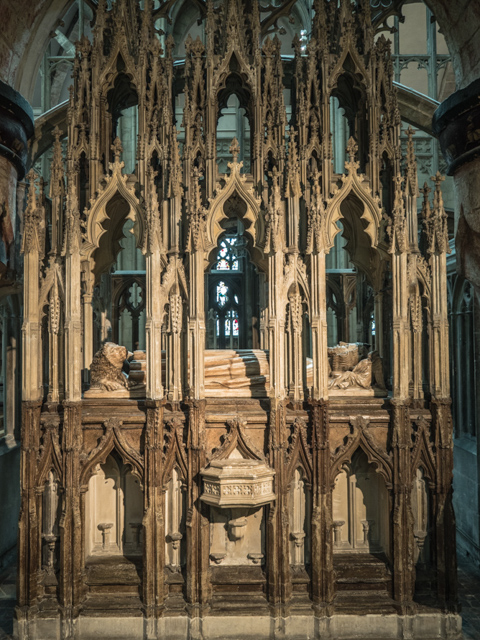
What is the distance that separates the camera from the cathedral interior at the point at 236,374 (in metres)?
7.27

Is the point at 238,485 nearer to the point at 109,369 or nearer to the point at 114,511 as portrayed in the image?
the point at 114,511

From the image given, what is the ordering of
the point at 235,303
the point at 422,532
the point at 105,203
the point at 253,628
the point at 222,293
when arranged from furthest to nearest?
the point at 222,293 → the point at 235,303 → the point at 422,532 → the point at 105,203 → the point at 253,628

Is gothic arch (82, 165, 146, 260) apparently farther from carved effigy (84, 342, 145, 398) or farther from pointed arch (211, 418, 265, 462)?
pointed arch (211, 418, 265, 462)

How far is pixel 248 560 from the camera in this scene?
25.1 feet

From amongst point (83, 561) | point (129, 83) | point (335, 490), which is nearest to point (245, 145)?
point (129, 83)

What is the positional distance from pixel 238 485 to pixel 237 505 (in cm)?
23

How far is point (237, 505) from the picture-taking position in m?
6.91

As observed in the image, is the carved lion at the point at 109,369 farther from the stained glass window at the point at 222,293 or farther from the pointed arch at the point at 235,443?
the stained glass window at the point at 222,293

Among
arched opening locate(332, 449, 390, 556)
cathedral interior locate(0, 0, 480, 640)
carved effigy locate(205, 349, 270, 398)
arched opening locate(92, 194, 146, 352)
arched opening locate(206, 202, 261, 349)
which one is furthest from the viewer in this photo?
arched opening locate(206, 202, 261, 349)

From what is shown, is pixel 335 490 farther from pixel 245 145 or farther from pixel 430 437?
pixel 245 145

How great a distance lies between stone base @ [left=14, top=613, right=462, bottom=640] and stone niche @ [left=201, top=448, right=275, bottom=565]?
75 cm

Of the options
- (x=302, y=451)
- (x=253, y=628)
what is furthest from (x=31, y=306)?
(x=253, y=628)

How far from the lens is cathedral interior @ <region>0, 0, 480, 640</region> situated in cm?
727

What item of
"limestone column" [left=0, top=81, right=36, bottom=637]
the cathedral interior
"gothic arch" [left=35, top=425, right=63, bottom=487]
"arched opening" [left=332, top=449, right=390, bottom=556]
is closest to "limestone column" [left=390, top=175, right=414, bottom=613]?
the cathedral interior
